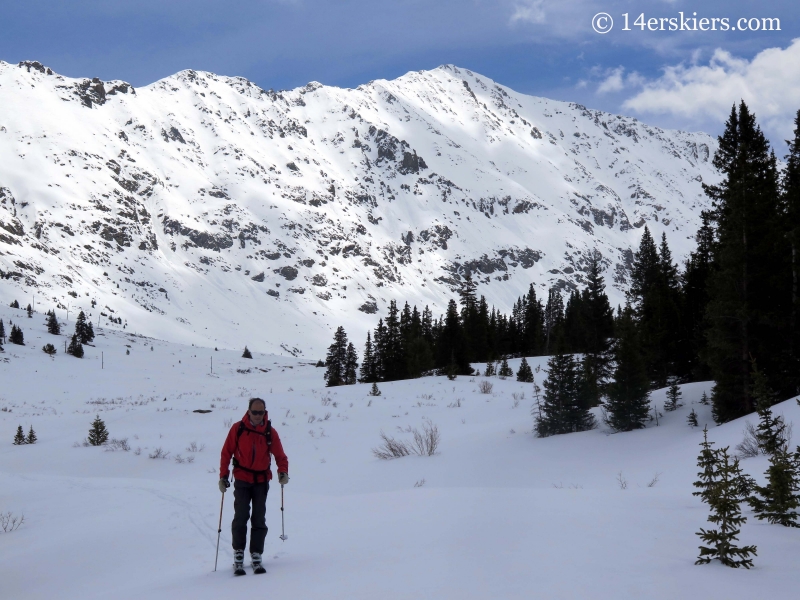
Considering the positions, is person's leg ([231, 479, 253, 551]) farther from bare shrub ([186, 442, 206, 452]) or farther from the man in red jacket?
bare shrub ([186, 442, 206, 452])

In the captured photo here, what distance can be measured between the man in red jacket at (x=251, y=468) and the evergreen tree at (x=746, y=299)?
1490 centimetres

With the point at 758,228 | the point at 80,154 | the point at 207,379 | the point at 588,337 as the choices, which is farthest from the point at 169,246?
the point at 758,228

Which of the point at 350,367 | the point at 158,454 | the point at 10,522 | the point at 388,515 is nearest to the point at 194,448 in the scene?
the point at 158,454

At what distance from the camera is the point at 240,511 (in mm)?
6703

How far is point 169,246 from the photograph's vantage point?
19550 centimetres

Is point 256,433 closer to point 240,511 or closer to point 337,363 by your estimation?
point 240,511

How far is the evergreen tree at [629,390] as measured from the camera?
17453 mm

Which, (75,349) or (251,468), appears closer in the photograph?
(251,468)

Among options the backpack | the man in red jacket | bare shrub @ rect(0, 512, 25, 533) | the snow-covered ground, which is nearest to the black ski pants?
the man in red jacket

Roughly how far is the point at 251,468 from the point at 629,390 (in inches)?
563

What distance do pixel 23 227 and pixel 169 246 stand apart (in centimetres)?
4973

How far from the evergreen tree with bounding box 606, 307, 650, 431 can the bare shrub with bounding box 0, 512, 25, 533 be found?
15915 mm

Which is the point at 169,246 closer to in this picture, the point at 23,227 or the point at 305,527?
the point at 23,227

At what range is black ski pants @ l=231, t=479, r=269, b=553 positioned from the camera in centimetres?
655
